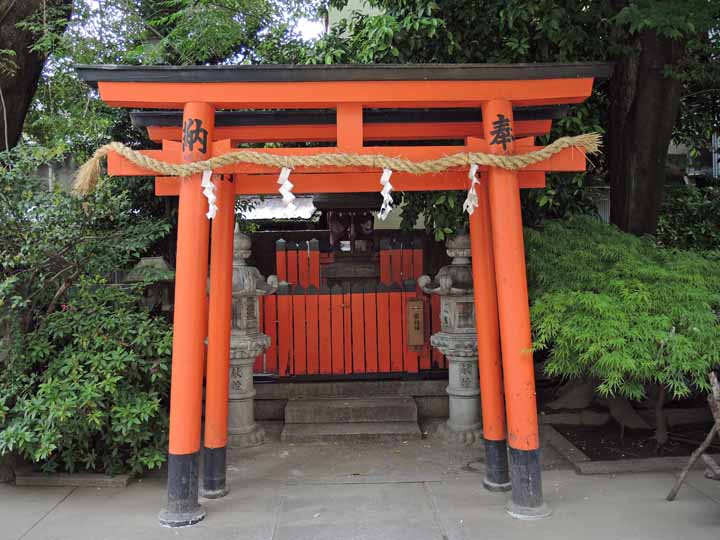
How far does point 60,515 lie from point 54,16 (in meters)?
6.62

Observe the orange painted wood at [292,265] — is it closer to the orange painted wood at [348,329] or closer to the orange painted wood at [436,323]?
the orange painted wood at [348,329]

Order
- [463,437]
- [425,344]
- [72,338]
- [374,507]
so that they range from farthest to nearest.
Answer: [425,344]
[463,437]
[72,338]
[374,507]

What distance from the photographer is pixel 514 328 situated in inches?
173

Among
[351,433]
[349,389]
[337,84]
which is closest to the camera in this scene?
[337,84]

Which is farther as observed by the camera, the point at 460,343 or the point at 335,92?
the point at 460,343

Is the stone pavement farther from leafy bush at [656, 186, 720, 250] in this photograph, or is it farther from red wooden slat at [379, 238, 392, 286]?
leafy bush at [656, 186, 720, 250]

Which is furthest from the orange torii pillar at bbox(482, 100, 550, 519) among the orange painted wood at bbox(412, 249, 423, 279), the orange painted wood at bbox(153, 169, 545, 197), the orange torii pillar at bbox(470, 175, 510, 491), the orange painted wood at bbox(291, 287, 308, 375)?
the orange painted wood at bbox(412, 249, 423, 279)

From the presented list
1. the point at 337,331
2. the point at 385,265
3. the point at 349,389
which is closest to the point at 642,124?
the point at 385,265

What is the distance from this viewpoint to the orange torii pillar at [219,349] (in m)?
4.95

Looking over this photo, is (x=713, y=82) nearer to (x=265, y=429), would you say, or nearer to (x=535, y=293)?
(x=535, y=293)

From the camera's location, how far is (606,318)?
463 centimetres

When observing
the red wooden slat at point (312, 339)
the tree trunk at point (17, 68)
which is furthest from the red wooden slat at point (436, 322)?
the tree trunk at point (17, 68)

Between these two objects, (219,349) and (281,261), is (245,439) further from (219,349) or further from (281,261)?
(281,261)

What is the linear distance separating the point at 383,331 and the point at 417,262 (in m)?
1.42
